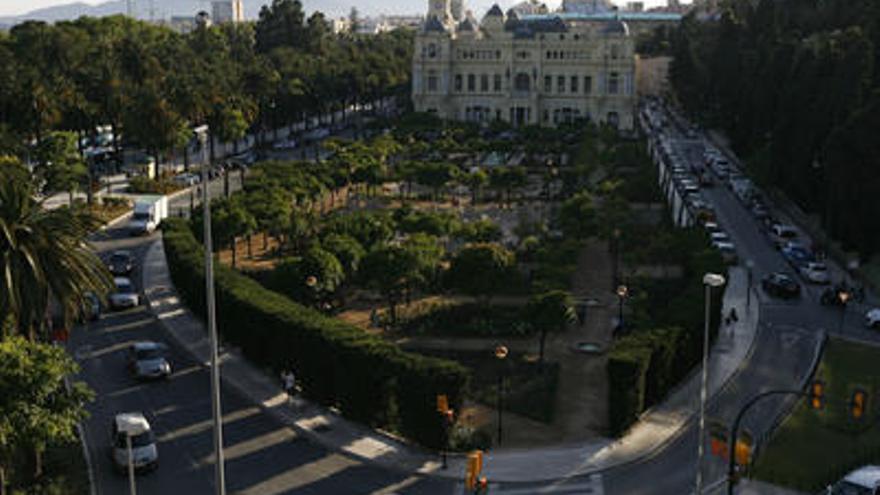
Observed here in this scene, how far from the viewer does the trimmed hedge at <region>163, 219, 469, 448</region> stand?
29.7 metres

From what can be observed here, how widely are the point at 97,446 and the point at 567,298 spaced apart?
18082 mm

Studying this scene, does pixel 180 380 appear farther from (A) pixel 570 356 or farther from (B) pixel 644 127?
(B) pixel 644 127

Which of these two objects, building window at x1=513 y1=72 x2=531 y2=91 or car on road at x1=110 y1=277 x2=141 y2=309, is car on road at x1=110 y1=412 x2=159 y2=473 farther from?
building window at x1=513 y1=72 x2=531 y2=91

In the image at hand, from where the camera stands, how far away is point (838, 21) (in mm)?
85250

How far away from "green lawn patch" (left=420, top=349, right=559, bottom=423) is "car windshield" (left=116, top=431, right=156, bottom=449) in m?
11.6

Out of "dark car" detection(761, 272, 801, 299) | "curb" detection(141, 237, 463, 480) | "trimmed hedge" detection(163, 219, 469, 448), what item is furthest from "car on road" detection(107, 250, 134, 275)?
"dark car" detection(761, 272, 801, 299)

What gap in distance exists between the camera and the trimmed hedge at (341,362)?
97.5ft

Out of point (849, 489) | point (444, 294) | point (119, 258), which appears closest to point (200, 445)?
point (444, 294)

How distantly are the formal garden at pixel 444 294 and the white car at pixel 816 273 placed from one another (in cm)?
718

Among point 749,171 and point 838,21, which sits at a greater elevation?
point 838,21

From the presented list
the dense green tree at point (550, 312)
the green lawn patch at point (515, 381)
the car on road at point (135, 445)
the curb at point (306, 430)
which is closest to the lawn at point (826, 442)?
the green lawn patch at point (515, 381)

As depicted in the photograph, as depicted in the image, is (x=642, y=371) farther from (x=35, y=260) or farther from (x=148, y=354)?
(x=35, y=260)

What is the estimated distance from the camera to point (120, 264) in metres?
50.4

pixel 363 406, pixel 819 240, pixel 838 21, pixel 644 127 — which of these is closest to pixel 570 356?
pixel 363 406
